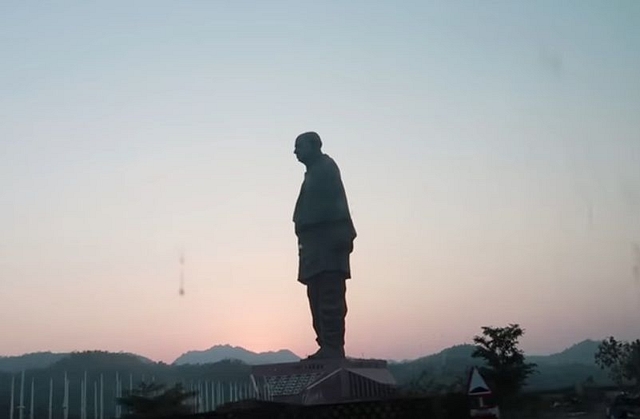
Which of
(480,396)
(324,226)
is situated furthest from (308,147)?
(480,396)

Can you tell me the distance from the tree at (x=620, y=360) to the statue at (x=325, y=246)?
25.9 meters

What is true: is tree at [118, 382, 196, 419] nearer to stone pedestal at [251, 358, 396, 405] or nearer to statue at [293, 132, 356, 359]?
stone pedestal at [251, 358, 396, 405]

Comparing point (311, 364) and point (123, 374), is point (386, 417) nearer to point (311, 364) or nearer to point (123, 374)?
point (311, 364)

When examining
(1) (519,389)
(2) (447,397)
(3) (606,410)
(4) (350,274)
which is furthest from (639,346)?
(2) (447,397)

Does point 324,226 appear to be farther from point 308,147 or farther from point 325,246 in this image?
→ point 308,147

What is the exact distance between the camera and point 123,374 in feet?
226

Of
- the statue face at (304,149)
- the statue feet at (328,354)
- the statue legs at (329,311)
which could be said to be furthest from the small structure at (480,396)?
the statue face at (304,149)

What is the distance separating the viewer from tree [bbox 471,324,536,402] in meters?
17.3

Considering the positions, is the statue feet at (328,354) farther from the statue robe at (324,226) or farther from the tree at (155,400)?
the tree at (155,400)

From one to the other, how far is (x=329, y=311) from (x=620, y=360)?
1259 inches

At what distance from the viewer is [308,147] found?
76.5 feet

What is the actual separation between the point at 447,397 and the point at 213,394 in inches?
1728

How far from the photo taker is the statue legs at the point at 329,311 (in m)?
22.1

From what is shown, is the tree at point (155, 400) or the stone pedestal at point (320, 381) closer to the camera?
the tree at point (155, 400)
